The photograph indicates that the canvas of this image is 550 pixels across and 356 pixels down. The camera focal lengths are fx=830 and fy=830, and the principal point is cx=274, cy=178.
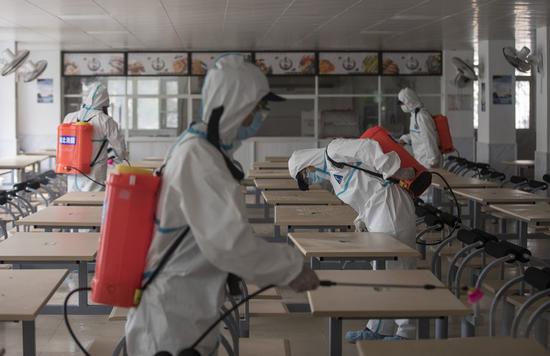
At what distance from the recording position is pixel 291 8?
9.53 metres

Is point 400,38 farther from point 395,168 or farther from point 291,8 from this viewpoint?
point 395,168

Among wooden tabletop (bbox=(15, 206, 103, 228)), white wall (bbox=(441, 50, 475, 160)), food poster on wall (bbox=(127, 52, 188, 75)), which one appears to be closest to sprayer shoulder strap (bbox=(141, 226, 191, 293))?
wooden tabletop (bbox=(15, 206, 103, 228))

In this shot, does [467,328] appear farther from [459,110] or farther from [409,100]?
[459,110]

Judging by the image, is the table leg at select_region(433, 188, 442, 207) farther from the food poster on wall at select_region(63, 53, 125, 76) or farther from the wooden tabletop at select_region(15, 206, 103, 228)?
the food poster on wall at select_region(63, 53, 125, 76)

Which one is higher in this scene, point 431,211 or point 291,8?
point 291,8

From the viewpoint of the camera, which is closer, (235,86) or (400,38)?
(235,86)

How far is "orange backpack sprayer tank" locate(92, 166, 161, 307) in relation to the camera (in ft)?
8.75

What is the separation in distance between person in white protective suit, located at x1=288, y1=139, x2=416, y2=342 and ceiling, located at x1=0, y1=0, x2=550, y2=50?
151 inches

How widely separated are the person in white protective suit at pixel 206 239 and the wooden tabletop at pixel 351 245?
5.52ft

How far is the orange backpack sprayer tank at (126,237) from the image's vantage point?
105 inches

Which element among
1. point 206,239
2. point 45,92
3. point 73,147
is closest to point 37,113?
point 45,92

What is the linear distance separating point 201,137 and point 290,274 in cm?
53

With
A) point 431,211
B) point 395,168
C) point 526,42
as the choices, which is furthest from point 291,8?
point 526,42

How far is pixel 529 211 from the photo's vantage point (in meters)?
6.61
